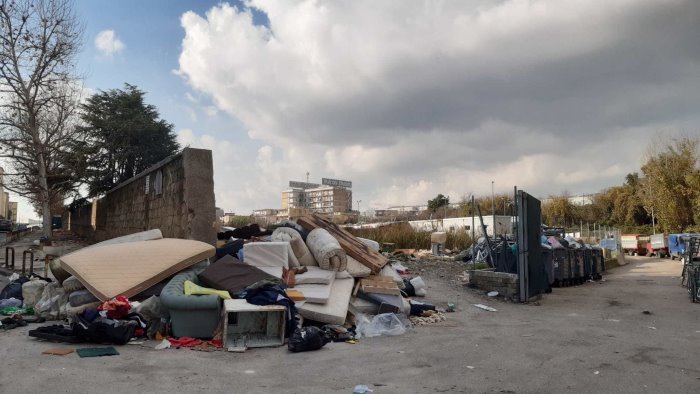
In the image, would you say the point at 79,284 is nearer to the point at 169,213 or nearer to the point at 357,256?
the point at 169,213

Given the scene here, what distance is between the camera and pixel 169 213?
34.7ft

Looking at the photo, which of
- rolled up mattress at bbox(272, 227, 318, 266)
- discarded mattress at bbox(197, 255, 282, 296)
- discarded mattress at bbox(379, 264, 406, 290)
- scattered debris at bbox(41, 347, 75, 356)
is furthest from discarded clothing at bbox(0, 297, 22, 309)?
discarded mattress at bbox(379, 264, 406, 290)

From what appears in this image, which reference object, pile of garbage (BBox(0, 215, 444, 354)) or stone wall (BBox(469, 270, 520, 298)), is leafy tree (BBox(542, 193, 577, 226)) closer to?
stone wall (BBox(469, 270, 520, 298))

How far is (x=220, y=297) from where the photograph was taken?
597 centimetres

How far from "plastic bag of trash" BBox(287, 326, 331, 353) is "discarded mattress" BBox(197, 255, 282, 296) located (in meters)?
1.29

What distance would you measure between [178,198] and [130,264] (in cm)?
315

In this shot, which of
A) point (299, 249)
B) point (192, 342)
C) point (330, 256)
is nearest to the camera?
point (192, 342)

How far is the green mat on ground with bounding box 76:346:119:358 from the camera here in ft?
16.0

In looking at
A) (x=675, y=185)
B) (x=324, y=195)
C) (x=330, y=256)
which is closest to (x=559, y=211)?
(x=675, y=185)

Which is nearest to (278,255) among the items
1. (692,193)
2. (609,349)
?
(609,349)

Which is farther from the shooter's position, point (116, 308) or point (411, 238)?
point (411, 238)

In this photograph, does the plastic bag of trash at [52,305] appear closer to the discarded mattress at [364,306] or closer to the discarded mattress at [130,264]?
the discarded mattress at [130,264]

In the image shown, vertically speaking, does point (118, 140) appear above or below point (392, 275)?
above

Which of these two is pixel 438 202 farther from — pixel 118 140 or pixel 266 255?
pixel 266 255
